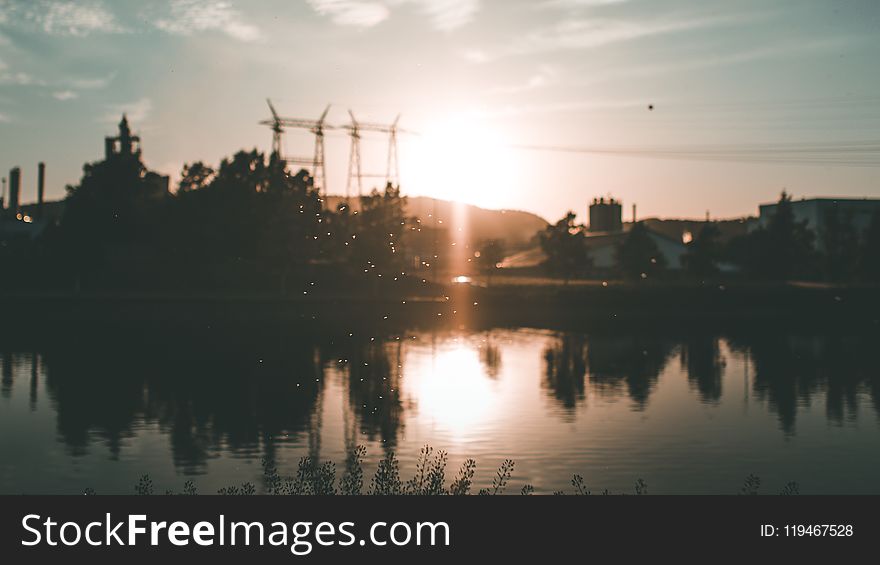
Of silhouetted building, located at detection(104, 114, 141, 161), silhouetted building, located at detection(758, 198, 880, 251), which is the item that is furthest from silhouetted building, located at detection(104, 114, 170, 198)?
silhouetted building, located at detection(758, 198, 880, 251)

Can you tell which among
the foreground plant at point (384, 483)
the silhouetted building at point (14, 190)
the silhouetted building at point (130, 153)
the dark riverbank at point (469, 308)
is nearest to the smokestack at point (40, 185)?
the silhouetted building at point (14, 190)

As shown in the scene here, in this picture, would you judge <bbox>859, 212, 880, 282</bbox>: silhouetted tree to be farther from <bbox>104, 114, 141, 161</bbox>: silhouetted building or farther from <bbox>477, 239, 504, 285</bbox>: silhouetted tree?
<bbox>104, 114, 141, 161</bbox>: silhouetted building

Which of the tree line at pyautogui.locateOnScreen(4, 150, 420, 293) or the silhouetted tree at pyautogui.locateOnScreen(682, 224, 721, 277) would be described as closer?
the tree line at pyautogui.locateOnScreen(4, 150, 420, 293)

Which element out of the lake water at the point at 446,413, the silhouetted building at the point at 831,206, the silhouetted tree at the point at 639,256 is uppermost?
the silhouetted building at the point at 831,206

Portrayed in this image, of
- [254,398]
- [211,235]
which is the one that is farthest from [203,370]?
[211,235]

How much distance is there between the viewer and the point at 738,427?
40.7m

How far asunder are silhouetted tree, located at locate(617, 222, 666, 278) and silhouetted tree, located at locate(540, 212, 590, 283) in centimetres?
661

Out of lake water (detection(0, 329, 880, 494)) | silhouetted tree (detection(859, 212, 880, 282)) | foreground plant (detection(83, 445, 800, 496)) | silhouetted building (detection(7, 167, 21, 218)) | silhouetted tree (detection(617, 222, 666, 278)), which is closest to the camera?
foreground plant (detection(83, 445, 800, 496))

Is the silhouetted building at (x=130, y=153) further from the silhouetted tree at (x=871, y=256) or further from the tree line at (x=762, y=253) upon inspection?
the silhouetted tree at (x=871, y=256)

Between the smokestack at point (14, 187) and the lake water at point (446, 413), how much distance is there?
129908mm

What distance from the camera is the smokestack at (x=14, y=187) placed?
183 meters

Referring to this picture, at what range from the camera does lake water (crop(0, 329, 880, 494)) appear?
30969mm

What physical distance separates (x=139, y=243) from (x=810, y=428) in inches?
3614

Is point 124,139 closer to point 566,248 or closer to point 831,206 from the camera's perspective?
point 566,248
